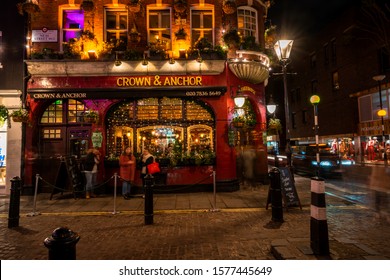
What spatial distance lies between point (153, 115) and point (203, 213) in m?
5.52

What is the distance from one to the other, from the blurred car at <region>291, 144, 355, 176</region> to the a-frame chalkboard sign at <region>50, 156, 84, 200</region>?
11.9 m

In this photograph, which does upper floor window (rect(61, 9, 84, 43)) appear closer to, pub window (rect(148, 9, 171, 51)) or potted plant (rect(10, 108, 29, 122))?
pub window (rect(148, 9, 171, 51))

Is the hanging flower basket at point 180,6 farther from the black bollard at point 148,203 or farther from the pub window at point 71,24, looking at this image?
the black bollard at point 148,203

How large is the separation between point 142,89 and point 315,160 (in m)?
10.4

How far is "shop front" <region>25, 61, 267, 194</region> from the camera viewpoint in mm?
11781

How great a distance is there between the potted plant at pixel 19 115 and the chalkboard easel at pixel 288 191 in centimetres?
931

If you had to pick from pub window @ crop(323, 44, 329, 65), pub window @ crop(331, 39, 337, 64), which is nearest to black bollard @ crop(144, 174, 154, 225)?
pub window @ crop(331, 39, 337, 64)

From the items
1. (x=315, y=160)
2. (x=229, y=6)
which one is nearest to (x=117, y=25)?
(x=229, y=6)

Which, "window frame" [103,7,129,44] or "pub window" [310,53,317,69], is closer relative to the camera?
"window frame" [103,7,129,44]

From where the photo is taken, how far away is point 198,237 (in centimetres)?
607

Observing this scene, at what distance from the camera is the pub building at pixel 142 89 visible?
11781 millimetres

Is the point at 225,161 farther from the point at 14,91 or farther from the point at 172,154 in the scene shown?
the point at 14,91

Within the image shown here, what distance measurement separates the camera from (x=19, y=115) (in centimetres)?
1113

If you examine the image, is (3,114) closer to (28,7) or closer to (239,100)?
(28,7)
